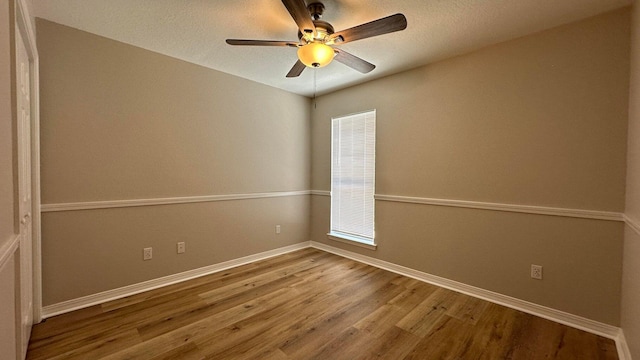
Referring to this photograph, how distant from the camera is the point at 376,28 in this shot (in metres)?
1.69

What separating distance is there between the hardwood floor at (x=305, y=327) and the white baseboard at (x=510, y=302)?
0.08 metres

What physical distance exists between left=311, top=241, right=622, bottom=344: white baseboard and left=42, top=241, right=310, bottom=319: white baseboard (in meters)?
1.51

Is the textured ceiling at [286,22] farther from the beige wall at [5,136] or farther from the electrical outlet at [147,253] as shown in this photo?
the electrical outlet at [147,253]

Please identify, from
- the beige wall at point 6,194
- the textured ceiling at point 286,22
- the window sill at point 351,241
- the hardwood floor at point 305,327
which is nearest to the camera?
the beige wall at point 6,194

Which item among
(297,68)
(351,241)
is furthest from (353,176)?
(297,68)

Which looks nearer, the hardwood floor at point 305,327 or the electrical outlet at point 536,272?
the hardwood floor at point 305,327

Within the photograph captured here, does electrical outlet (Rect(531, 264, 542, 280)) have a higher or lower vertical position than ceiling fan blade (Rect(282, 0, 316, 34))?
lower

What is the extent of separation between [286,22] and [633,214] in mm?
2746

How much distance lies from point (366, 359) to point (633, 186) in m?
2.06

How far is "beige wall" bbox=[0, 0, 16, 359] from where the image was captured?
1075mm

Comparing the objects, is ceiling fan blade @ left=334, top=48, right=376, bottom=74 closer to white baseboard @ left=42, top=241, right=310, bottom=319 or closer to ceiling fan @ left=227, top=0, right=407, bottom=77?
ceiling fan @ left=227, top=0, right=407, bottom=77

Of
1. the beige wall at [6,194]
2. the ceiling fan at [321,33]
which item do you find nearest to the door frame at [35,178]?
the beige wall at [6,194]

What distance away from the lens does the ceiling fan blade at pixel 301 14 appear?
148 cm

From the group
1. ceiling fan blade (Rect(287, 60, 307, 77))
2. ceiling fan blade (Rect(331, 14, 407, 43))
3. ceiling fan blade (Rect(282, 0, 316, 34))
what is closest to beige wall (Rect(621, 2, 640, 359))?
ceiling fan blade (Rect(331, 14, 407, 43))
